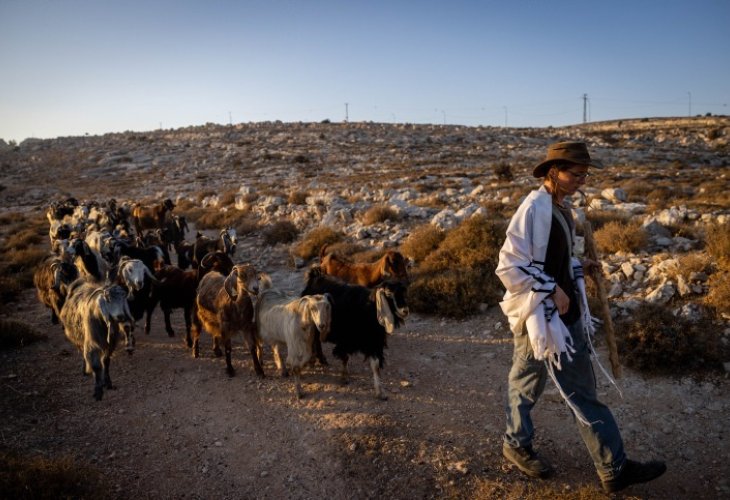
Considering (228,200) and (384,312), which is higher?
(228,200)

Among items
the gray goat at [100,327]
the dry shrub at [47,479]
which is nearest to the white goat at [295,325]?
the gray goat at [100,327]

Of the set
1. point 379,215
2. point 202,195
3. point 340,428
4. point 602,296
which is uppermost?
point 202,195

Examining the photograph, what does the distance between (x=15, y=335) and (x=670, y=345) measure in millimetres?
10030

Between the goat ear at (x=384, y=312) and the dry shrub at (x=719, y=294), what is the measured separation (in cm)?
444

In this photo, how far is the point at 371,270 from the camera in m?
7.84

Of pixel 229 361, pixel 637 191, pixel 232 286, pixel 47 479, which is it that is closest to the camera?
pixel 47 479

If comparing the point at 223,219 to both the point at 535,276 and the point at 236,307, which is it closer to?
the point at 236,307

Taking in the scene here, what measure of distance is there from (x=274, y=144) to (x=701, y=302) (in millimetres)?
47602

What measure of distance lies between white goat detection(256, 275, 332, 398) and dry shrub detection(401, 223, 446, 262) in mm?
4585

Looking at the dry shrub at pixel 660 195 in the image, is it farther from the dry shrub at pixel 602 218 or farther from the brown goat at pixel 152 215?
the brown goat at pixel 152 215

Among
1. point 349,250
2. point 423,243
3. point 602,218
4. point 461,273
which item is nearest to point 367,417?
point 461,273

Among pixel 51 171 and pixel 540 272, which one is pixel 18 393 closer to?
pixel 540 272

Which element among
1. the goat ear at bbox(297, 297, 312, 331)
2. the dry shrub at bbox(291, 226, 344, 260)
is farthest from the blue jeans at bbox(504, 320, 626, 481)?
the dry shrub at bbox(291, 226, 344, 260)

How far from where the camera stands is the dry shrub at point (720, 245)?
641cm
